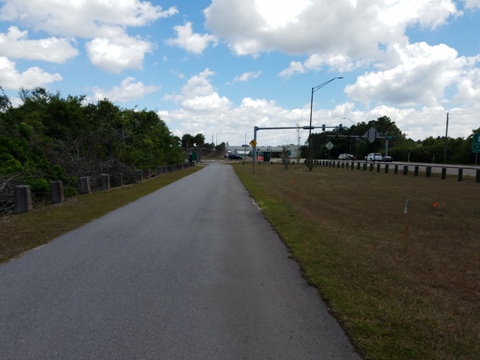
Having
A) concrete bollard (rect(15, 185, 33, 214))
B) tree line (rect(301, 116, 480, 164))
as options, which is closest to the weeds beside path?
concrete bollard (rect(15, 185, 33, 214))

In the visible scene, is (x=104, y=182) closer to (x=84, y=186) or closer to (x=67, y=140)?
(x=84, y=186)

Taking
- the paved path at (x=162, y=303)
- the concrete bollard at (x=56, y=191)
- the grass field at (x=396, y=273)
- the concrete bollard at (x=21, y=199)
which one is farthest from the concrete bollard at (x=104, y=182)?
the paved path at (x=162, y=303)

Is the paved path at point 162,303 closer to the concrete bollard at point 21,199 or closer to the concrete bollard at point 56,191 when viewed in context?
the concrete bollard at point 21,199

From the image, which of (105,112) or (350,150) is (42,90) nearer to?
(105,112)

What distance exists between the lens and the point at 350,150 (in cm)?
11462

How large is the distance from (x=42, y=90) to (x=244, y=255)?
25843 millimetres

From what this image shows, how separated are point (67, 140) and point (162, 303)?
19962 millimetres

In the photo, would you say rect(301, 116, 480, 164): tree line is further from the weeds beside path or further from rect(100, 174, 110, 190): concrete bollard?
the weeds beside path

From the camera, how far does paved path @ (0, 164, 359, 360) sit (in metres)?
3.54

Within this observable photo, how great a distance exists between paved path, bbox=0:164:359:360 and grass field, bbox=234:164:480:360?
0.34 m

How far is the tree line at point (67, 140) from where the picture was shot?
14.2 metres

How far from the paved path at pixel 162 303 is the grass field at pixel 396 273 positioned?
0.34m

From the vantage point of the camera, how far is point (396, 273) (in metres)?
5.89

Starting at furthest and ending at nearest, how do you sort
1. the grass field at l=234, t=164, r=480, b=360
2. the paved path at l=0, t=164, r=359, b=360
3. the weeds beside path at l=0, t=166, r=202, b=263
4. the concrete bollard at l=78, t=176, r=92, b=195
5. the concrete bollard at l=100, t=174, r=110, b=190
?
→ the concrete bollard at l=100, t=174, r=110, b=190
the concrete bollard at l=78, t=176, r=92, b=195
the weeds beside path at l=0, t=166, r=202, b=263
the grass field at l=234, t=164, r=480, b=360
the paved path at l=0, t=164, r=359, b=360
